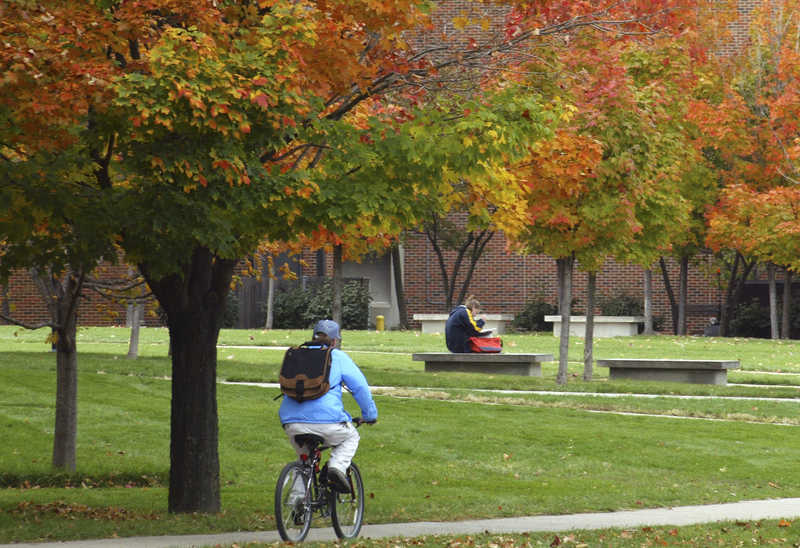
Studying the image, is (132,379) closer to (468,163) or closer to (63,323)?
(63,323)

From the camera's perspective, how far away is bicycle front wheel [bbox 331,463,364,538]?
898cm

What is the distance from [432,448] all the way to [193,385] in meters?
4.96

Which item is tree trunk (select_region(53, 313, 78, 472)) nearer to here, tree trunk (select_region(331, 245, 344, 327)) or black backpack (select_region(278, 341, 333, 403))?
black backpack (select_region(278, 341, 333, 403))

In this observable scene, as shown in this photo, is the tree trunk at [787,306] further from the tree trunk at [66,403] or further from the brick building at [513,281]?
the tree trunk at [66,403]

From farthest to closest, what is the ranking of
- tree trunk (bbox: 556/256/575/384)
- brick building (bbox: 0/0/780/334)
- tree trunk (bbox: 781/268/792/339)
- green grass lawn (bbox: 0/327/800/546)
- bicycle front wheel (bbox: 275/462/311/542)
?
brick building (bbox: 0/0/780/334)
tree trunk (bbox: 781/268/792/339)
tree trunk (bbox: 556/256/575/384)
green grass lawn (bbox: 0/327/800/546)
bicycle front wheel (bbox: 275/462/311/542)

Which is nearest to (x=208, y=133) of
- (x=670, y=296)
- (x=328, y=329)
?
(x=328, y=329)

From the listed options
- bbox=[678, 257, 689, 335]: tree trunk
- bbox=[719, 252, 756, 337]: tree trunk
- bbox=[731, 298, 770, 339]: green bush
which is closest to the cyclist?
bbox=[678, 257, 689, 335]: tree trunk

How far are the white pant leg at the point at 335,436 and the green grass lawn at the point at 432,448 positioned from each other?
912 millimetres

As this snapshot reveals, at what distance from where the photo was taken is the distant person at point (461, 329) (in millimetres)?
23531

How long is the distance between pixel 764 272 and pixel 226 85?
3652cm

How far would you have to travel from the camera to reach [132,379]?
1906 cm

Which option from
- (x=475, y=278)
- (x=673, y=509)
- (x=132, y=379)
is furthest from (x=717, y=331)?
(x=673, y=509)

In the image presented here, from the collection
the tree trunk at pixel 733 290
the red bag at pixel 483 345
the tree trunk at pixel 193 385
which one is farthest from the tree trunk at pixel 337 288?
the tree trunk at pixel 193 385

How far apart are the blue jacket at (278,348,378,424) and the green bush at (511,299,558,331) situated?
3177 centimetres
